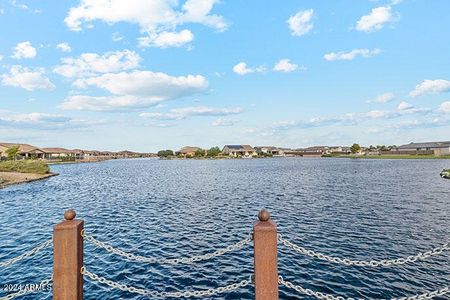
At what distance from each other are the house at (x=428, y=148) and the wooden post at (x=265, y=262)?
602ft

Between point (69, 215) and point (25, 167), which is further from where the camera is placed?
point (25, 167)

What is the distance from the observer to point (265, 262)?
16.1 feet

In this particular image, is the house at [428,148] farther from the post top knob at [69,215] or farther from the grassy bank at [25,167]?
the post top knob at [69,215]

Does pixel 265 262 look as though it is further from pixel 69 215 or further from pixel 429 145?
pixel 429 145

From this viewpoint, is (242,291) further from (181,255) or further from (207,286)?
(181,255)

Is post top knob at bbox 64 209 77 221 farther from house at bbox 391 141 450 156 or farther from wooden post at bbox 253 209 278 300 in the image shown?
house at bbox 391 141 450 156

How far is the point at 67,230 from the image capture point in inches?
203

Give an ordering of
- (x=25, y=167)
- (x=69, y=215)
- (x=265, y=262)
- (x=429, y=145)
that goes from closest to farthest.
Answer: (x=265, y=262) → (x=69, y=215) → (x=25, y=167) → (x=429, y=145)

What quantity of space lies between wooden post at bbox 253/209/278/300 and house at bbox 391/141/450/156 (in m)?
184

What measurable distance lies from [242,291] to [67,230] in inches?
319

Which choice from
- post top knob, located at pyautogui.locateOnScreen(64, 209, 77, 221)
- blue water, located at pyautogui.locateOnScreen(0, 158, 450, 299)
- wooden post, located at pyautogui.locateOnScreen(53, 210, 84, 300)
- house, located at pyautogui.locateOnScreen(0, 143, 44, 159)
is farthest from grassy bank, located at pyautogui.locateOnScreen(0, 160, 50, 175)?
wooden post, located at pyautogui.locateOnScreen(53, 210, 84, 300)

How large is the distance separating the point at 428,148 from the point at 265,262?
192 metres

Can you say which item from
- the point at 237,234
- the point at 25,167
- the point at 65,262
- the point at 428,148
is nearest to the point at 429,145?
the point at 428,148

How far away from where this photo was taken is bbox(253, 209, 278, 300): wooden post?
16.1 feet
